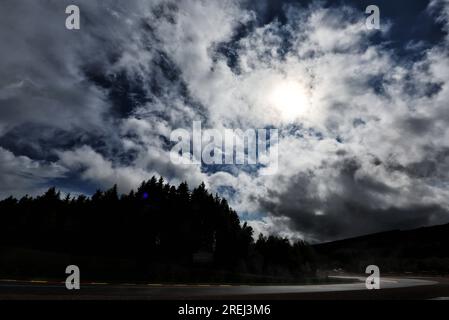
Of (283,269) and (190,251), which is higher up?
(190,251)

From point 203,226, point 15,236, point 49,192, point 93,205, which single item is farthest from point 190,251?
point 49,192

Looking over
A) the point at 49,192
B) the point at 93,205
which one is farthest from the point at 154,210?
the point at 49,192

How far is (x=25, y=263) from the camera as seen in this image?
54.7m

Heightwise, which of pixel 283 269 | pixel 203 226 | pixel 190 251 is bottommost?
pixel 283 269

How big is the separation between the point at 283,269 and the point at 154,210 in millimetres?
54366
